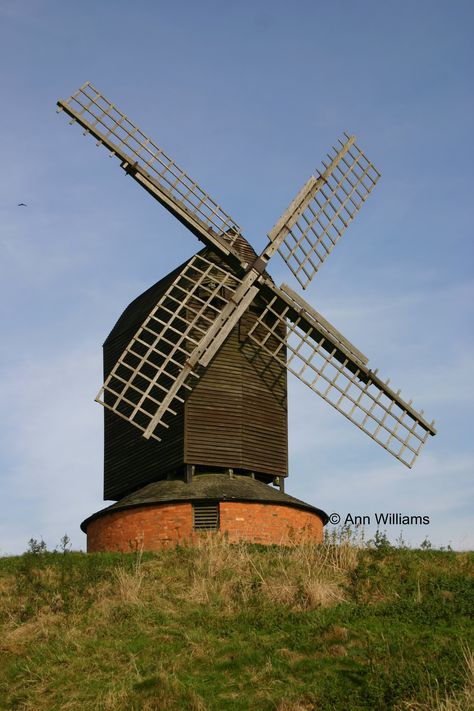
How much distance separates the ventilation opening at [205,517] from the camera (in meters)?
23.5

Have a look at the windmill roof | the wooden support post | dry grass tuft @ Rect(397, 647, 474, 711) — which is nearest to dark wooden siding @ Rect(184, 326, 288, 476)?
the wooden support post

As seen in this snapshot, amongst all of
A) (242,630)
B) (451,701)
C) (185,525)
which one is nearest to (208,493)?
(185,525)

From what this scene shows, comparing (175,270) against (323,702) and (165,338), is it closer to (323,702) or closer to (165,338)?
(165,338)

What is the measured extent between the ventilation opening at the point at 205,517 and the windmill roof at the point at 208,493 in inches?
12.8

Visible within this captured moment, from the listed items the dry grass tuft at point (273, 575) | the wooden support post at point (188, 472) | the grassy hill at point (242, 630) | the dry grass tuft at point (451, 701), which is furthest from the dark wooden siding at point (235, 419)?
→ the dry grass tuft at point (451, 701)

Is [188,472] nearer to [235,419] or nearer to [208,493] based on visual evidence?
[208,493]

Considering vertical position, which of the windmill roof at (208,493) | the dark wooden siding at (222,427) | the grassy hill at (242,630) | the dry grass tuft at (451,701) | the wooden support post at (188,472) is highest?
the dark wooden siding at (222,427)

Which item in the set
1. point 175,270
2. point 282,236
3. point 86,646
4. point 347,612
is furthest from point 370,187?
point 86,646

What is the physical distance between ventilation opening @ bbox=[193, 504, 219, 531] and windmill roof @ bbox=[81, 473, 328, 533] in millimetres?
324

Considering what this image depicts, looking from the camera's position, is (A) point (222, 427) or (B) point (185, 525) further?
(A) point (222, 427)

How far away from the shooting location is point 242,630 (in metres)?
16.1

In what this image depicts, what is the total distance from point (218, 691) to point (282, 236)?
14023mm

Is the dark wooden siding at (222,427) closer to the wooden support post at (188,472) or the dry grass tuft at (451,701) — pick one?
the wooden support post at (188,472)

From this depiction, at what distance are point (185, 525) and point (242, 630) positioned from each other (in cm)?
738
